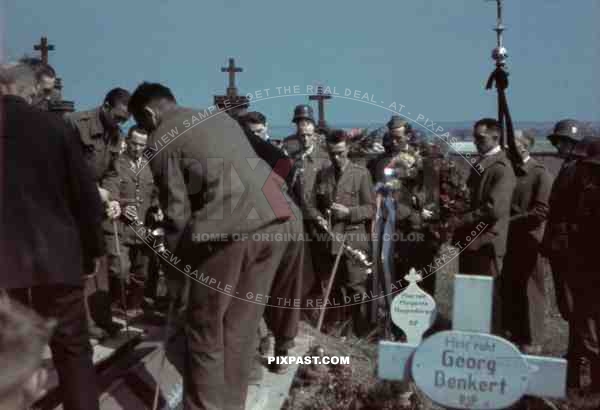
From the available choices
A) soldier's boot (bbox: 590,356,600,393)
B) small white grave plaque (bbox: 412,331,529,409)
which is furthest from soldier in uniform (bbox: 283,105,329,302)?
small white grave plaque (bbox: 412,331,529,409)

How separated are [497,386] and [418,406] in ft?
5.29

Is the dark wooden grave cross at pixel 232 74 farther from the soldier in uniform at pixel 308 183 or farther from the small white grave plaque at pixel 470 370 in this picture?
the small white grave plaque at pixel 470 370

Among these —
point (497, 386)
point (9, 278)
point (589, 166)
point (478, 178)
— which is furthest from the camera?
point (478, 178)

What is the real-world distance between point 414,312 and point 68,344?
5.57 feet

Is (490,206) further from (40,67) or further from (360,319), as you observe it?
(40,67)

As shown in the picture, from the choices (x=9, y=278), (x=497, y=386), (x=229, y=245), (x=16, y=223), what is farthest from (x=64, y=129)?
(x=497, y=386)

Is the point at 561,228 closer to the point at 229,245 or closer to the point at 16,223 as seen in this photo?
the point at 229,245

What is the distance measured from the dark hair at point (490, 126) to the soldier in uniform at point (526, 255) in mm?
512

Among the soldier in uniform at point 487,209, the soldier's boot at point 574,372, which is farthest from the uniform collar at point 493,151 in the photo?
the soldier's boot at point 574,372

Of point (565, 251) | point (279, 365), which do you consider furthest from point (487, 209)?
point (279, 365)

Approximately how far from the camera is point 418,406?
443 cm

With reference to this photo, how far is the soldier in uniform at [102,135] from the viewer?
5383 mm

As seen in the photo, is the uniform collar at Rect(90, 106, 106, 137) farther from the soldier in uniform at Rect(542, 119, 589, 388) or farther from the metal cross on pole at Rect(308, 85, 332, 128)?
the soldier in uniform at Rect(542, 119, 589, 388)

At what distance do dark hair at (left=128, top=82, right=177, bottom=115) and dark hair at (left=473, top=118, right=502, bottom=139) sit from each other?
2570 millimetres
